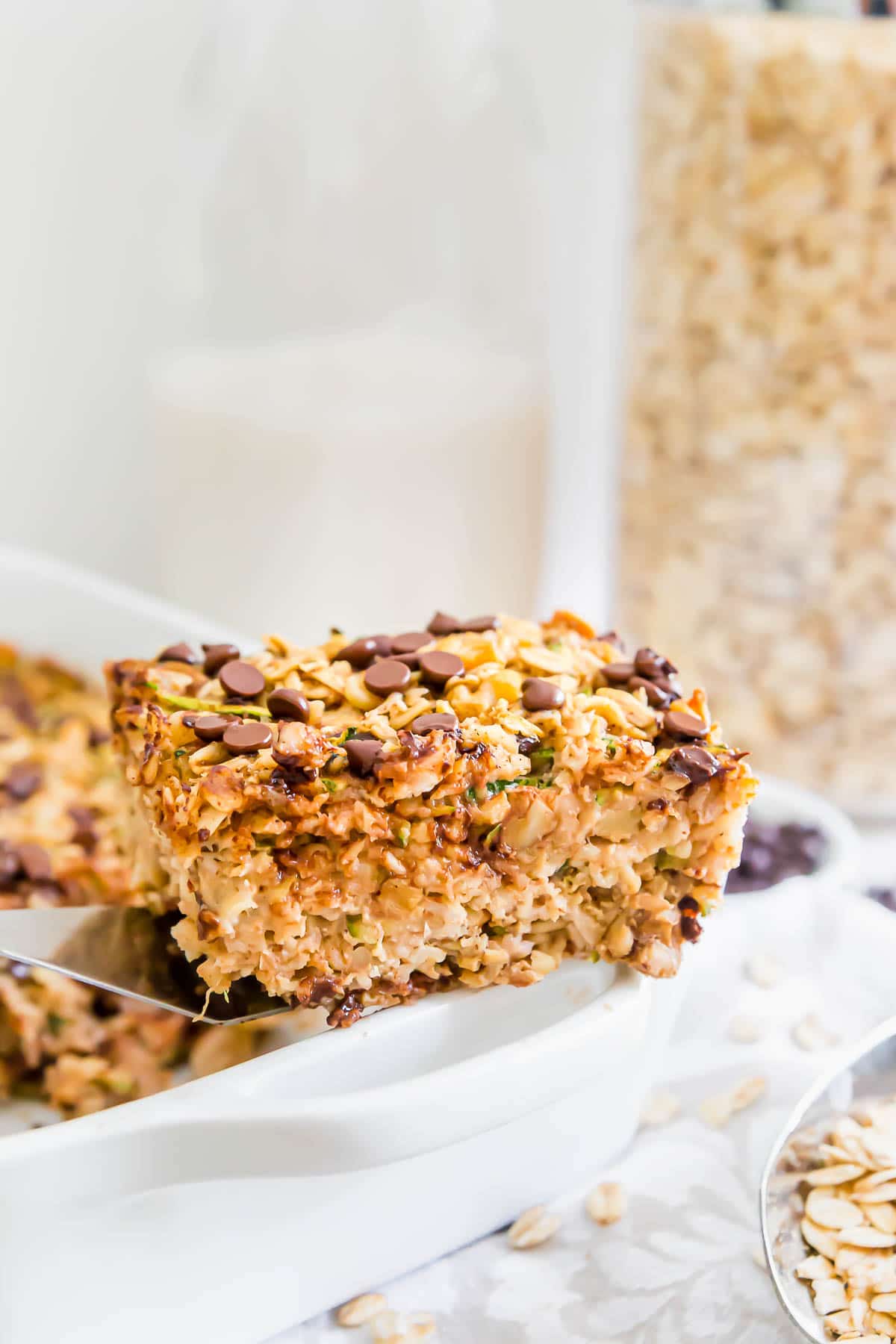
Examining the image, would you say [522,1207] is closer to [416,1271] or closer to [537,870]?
[416,1271]

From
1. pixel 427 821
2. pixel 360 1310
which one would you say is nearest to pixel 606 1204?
pixel 360 1310

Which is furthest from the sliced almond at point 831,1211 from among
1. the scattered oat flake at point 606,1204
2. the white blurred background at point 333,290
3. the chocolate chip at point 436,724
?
the white blurred background at point 333,290

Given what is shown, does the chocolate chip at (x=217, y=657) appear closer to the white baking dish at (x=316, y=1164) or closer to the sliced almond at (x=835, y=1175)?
the white baking dish at (x=316, y=1164)

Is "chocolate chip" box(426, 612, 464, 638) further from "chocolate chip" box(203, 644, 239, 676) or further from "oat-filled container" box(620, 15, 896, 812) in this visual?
"oat-filled container" box(620, 15, 896, 812)

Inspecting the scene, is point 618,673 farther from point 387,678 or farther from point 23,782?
point 23,782

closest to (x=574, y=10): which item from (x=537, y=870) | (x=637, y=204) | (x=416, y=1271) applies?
(x=637, y=204)

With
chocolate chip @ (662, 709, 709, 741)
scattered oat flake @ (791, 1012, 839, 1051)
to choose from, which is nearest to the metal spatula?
chocolate chip @ (662, 709, 709, 741)
